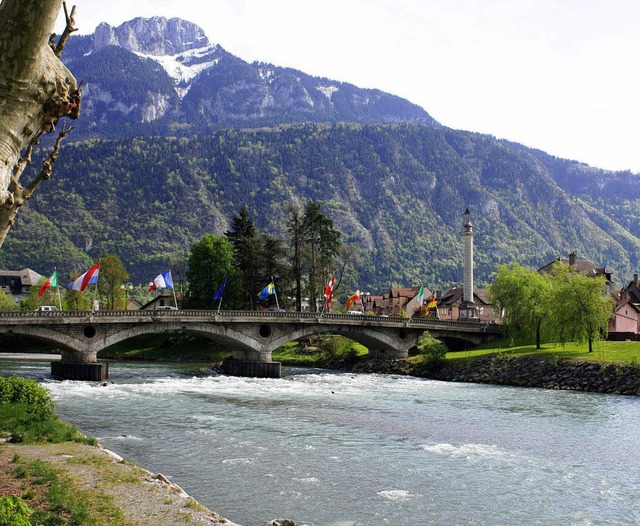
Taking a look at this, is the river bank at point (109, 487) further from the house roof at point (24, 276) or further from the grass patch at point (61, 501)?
the house roof at point (24, 276)

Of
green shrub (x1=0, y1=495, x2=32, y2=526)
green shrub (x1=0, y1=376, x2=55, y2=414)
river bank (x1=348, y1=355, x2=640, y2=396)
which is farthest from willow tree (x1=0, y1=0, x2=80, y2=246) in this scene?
river bank (x1=348, y1=355, x2=640, y2=396)

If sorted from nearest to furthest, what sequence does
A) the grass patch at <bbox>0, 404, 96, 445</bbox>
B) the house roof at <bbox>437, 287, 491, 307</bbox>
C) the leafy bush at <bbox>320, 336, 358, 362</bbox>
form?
1. the grass patch at <bbox>0, 404, 96, 445</bbox>
2. the leafy bush at <bbox>320, 336, 358, 362</bbox>
3. the house roof at <bbox>437, 287, 491, 307</bbox>

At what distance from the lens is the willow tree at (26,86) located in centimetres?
889

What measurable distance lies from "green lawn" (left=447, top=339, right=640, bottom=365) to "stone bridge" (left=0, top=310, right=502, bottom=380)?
26.0ft

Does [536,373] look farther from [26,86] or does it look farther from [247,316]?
[26,86]

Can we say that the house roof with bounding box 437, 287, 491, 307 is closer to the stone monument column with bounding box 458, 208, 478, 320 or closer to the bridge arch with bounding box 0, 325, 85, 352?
the stone monument column with bounding box 458, 208, 478, 320

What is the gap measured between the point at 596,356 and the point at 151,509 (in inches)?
2417

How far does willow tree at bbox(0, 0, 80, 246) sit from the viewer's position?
889 cm

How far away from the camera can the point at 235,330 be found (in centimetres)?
8419

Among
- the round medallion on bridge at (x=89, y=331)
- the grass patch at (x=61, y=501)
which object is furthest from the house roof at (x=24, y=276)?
the grass patch at (x=61, y=501)

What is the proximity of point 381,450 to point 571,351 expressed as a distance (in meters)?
48.4

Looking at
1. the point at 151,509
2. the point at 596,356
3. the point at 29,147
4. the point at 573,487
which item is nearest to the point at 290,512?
the point at 151,509

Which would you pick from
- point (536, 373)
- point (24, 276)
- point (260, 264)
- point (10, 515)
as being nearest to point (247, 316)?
point (260, 264)

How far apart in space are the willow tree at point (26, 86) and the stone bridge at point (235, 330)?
6343 centimetres
